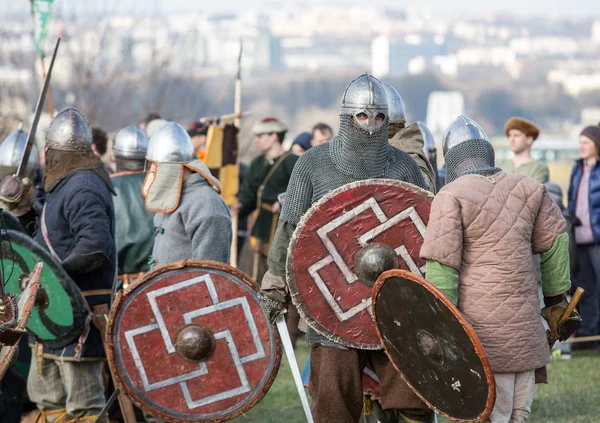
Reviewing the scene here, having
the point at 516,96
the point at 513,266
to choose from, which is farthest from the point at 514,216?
the point at 516,96

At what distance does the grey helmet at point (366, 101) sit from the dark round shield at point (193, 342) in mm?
887

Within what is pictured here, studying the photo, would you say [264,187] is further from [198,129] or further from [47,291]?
[47,291]

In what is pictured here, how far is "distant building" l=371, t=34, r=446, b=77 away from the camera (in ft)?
416

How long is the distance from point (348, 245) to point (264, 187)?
17.8 feet

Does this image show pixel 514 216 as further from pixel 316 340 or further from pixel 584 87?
pixel 584 87

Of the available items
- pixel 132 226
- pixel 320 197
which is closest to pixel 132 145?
pixel 132 226

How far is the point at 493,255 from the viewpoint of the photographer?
4957 mm

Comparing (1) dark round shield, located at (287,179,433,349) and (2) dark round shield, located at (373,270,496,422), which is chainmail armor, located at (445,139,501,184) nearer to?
(1) dark round shield, located at (287,179,433,349)

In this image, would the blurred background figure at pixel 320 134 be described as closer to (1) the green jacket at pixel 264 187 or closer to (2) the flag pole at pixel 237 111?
(1) the green jacket at pixel 264 187

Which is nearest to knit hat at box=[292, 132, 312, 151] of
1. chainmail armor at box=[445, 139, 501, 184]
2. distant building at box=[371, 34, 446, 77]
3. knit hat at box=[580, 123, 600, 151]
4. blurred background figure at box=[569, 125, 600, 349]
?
blurred background figure at box=[569, 125, 600, 349]

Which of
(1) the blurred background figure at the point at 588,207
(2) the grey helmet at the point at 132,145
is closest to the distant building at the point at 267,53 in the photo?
(1) the blurred background figure at the point at 588,207

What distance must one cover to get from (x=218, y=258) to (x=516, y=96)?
88.2 meters

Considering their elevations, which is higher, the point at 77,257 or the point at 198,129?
the point at 77,257

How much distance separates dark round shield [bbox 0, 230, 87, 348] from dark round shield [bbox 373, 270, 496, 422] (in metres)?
1.75
